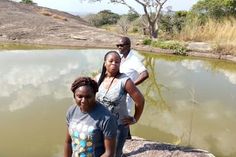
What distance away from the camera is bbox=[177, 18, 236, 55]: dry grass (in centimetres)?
1248

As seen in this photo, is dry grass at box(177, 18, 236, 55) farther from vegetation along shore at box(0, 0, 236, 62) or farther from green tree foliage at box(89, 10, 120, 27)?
green tree foliage at box(89, 10, 120, 27)

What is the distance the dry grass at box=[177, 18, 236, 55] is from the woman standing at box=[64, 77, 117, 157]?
1076cm

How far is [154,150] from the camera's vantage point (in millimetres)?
4102

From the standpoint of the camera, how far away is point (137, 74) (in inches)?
141

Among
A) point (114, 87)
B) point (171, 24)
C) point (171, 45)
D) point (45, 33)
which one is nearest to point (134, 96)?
point (114, 87)

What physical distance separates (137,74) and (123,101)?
31.1 inches

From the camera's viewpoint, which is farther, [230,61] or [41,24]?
[41,24]

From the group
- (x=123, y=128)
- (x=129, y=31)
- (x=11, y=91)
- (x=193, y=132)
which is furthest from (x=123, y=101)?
(x=129, y=31)

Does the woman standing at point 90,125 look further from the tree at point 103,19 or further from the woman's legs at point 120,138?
the tree at point 103,19

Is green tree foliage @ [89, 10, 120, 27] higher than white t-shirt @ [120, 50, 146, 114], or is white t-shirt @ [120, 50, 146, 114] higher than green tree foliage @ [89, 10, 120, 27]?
white t-shirt @ [120, 50, 146, 114]

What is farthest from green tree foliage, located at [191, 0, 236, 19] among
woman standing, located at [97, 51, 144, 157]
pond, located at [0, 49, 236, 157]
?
woman standing, located at [97, 51, 144, 157]

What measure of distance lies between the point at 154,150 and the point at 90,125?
212 cm

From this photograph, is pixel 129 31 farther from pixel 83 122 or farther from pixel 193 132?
pixel 83 122

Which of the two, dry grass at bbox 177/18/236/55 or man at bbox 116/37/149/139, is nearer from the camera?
man at bbox 116/37/149/139
